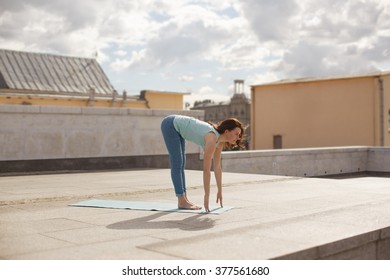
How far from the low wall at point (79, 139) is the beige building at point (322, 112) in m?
17.5

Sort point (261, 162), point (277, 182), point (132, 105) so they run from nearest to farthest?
point (277, 182) → point (261, 162) → point (132, 105)

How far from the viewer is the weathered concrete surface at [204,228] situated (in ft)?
14.5

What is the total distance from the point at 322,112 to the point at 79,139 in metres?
22.1

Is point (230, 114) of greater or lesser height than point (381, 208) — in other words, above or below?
above

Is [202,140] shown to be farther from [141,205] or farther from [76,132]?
[76,132]

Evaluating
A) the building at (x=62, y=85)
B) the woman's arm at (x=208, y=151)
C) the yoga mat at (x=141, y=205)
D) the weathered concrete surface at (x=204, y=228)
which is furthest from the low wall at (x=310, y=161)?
the building at (x=62, y=85)

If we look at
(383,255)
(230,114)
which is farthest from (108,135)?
(230,114)

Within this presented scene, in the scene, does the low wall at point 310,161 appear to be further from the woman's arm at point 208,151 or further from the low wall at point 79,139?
the woman's arm at point 208,151

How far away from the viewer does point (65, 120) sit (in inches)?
593

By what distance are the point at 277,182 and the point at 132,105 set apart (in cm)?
3737

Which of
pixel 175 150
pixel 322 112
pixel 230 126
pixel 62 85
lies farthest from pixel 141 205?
pixel 62 85

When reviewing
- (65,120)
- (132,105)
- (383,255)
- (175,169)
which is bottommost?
(383,255)

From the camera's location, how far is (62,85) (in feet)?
155
